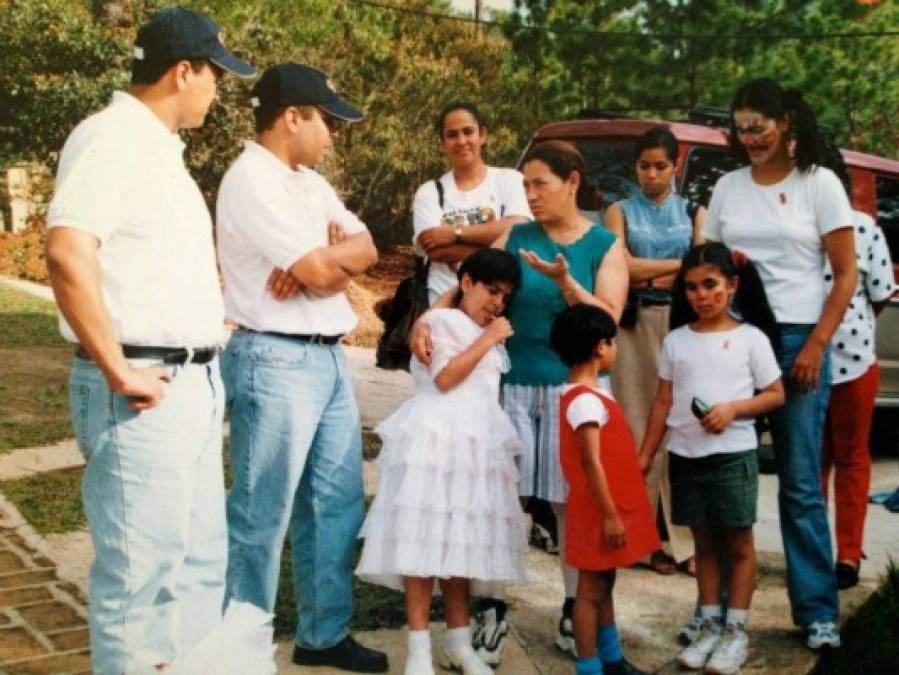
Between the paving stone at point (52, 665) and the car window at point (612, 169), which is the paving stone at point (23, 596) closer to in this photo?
the paving stone at point (52, 665)

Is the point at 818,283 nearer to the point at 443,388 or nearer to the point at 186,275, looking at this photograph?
the point at 443,388

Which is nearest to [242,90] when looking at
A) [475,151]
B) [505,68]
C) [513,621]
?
[505,68]

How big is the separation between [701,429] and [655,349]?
1.03m

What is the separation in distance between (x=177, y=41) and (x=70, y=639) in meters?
2.29

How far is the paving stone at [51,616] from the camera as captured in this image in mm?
4312

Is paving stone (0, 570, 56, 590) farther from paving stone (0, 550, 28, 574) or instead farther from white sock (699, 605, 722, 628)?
white sock (699, 605, 722, 628)

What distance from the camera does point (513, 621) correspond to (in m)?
4.47

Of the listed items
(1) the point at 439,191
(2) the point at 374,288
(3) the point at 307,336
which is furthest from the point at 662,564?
(2) the point at 374,288

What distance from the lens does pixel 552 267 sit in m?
3.90

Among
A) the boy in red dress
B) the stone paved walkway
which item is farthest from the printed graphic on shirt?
the stone paved walkway

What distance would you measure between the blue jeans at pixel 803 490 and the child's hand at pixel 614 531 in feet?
2.84

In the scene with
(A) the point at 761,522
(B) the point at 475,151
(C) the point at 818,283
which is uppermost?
(B) the point at 475,151

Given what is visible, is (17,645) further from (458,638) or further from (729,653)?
(729,653)

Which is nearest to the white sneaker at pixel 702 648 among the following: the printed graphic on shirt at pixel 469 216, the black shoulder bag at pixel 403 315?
the black shoulder bag at pixel 403 315
